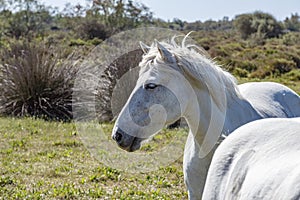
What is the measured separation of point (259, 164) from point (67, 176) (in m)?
4.46

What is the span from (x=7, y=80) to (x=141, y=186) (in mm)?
6230

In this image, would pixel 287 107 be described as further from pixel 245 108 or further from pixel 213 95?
pixel 213 95

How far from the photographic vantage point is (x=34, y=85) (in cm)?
1064

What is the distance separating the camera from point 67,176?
19.7ft

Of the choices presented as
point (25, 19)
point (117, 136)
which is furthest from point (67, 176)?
point (25, 19)

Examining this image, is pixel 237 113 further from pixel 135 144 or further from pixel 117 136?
pixel 117 136

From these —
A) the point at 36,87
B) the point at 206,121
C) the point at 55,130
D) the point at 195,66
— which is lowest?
the point at 55,130

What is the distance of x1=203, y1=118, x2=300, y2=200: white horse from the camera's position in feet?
5.11

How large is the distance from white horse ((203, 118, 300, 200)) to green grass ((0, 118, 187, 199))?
310cm

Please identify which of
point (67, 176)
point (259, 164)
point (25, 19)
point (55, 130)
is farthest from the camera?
point (25, 19)

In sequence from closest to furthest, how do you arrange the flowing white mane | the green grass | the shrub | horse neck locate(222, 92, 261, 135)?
the flowing white mane, horse neck locate(222, 92, 261, 135), the green grass, the shrub

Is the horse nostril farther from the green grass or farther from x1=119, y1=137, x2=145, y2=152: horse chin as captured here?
the green grass

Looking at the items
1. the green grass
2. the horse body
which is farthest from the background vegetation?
the horse body

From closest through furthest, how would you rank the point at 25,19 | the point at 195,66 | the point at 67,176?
the point at 195,66 → the point at 67,176 → the point at 25,19
